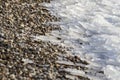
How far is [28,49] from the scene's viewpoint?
7453 millimetres

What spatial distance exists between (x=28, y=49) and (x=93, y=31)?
2.26 m

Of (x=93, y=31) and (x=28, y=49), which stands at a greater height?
(x=28, y=49)

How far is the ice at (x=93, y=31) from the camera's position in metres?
7.58

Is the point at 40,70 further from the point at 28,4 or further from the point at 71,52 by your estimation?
the point at 28,4

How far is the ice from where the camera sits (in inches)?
298

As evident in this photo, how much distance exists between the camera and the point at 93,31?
9070 millimetres

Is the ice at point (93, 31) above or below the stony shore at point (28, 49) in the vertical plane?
below

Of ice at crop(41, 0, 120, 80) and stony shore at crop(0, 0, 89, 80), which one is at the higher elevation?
stony shore at crop(0, 0, 89, 80)

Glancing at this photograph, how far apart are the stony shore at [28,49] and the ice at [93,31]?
0.31 m

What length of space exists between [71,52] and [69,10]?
8.79 ft

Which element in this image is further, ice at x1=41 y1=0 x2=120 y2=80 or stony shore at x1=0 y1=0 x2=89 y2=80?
ice at x1=41 y1=0 x2=120 y2=80

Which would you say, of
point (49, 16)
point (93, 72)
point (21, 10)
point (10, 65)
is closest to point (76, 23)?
point (49, 16)

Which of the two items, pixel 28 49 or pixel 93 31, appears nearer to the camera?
pixel 28 49

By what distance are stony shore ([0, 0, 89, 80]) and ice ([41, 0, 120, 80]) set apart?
12.2 inches
